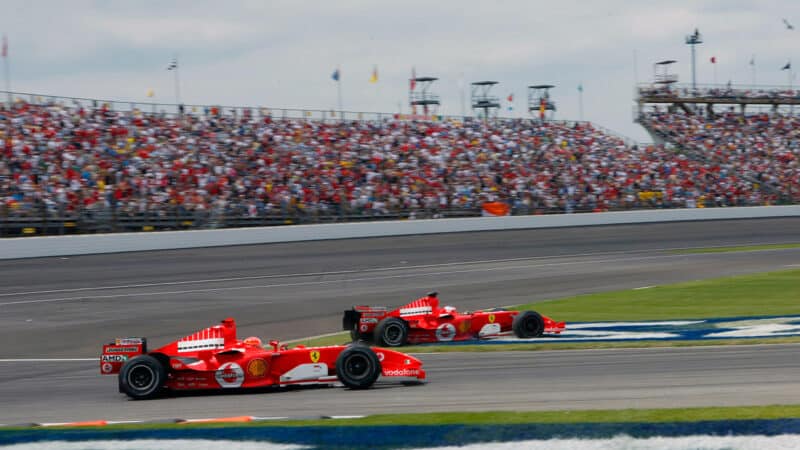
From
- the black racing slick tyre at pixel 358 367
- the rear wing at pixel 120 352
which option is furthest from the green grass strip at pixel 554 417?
the rear wing at pixel 120 352

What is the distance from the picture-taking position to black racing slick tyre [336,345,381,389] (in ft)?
28.6

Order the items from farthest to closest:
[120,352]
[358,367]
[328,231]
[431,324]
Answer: [328,231]
[431,324]
[120,352]
[358,367]

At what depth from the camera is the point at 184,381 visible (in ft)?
29.3

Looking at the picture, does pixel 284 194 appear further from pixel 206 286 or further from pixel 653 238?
pixel 653 238

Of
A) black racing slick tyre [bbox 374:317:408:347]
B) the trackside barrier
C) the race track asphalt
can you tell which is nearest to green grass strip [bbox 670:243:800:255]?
the race track asphalt

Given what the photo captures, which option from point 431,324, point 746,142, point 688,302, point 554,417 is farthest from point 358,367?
point 746,142

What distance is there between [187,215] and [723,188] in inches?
1062

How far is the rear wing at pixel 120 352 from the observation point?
29.5 feet

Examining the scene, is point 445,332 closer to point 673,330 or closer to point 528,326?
point 528,326

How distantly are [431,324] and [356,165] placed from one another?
75.2 feet

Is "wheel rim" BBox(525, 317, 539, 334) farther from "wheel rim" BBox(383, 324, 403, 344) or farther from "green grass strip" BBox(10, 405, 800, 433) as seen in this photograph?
"green grass strip" BBox(10, 405, 800, 433)

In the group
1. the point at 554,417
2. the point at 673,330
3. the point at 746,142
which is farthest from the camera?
the point at 746,142

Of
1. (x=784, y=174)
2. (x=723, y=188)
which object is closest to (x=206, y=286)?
(x=723, y=188)

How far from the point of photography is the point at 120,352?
9.05 m
